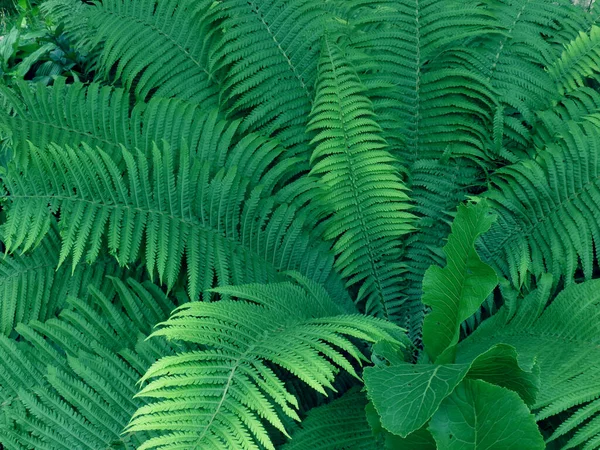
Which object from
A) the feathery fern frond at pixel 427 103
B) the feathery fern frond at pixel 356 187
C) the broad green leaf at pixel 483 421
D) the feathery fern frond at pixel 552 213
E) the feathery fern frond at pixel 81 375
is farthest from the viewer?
the feathery fern frond at pixel 427 103

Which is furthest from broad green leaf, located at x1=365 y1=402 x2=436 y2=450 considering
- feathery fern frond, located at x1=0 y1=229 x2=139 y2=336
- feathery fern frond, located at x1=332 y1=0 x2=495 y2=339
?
feathery fern frond, located at x1=0 y1=229 x2=139 y2=336

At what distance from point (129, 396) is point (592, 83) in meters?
2.10

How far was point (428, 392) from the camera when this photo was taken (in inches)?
45.9

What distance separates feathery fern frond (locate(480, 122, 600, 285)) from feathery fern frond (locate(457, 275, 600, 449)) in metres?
0.13

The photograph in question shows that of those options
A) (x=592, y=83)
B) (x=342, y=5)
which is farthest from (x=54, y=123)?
(x=592, y=83)

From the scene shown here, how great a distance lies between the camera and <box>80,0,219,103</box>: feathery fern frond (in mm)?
2225

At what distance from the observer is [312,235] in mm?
2027

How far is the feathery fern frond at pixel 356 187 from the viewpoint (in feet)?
6.32

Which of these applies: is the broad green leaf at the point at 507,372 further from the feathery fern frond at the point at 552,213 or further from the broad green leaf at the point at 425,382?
the feathery fern frond at the point at 552,213

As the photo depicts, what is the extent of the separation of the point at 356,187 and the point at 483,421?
3.26 ft

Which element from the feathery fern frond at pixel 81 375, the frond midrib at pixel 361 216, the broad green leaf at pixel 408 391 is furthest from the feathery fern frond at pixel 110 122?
the broad green leaf at pixel 408 391

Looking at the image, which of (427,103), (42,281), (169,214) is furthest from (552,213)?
(42,281)

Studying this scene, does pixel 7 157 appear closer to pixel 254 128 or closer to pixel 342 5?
pixel 254 128

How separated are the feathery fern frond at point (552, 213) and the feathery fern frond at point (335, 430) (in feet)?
2.18
